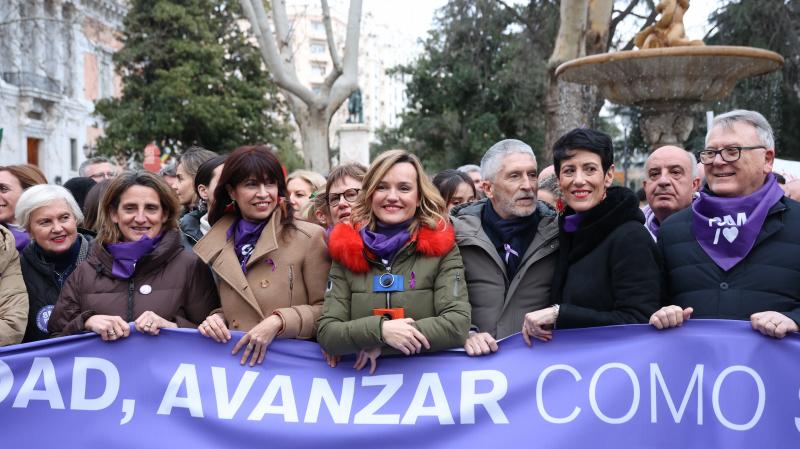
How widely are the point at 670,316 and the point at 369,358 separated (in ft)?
4.23

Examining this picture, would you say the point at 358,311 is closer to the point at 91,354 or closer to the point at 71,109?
the point at 91,354

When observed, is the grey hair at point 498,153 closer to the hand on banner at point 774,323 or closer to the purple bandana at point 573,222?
the purple bandana at point 573,222

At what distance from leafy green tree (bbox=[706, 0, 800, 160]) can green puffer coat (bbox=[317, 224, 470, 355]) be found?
20.0 metres

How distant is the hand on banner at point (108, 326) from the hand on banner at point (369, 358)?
1071 millimetres

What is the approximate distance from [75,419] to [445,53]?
21.9m

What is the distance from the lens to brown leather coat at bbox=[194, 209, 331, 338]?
3.77m

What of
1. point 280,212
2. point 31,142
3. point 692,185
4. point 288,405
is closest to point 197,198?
point 280,212

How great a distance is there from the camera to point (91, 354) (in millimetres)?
Result: 3758

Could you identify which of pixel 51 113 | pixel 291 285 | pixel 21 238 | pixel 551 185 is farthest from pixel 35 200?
pixel 51 113

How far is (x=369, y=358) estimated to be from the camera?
11.9 ft

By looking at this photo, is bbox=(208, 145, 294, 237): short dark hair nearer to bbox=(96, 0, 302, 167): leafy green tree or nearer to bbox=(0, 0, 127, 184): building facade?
bbox=(96, 0, 302, 167): leafy green tree

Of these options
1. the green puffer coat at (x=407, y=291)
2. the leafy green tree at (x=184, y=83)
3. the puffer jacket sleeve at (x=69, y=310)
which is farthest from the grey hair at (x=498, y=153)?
the leafy green tree at (x=184, y=83)

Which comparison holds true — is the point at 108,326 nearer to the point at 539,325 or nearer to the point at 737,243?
the point at 539,325

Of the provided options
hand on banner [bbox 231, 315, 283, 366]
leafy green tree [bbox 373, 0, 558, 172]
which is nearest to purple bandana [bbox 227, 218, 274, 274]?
hand on banner [bbox 231, 315, 283, 366]
